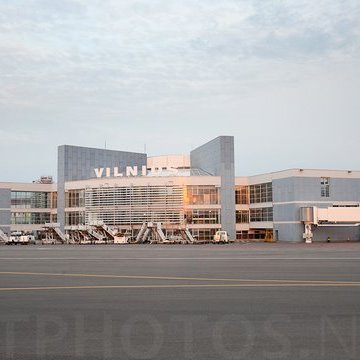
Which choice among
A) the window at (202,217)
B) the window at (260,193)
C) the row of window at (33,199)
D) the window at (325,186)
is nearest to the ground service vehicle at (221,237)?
the window at (202,217)

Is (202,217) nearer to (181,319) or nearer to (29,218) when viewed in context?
(29,218)

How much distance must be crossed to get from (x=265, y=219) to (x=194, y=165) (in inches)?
1375

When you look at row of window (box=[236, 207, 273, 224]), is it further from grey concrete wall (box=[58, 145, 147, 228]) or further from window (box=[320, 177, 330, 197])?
grey concrete wall (box=[58, 145, 147, 228])

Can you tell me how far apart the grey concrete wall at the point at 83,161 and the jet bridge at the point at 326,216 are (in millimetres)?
59791

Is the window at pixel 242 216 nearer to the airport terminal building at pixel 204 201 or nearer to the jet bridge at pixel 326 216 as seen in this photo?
the airport terminal building at pixel 204 201

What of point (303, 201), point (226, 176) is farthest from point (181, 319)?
point (226, 176)

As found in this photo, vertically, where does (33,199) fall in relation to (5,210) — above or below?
above

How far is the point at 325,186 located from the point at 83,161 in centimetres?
6823

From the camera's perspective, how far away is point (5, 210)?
126 metres

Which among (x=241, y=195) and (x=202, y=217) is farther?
(x=241, y=195)

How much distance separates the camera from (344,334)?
10484 mm

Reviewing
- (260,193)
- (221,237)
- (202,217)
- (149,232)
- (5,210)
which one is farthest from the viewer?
(5,210)

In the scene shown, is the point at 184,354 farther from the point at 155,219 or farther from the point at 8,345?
the point at 155,219

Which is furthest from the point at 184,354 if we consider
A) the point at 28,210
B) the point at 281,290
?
the point at 28,210
